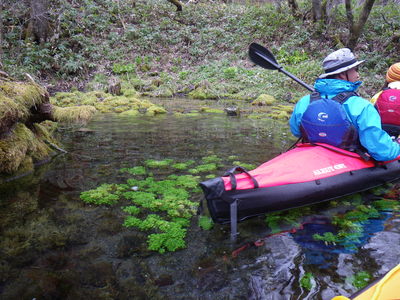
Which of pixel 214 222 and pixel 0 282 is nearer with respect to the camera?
pixel 0 282

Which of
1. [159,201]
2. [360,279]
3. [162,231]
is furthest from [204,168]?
[360,279]

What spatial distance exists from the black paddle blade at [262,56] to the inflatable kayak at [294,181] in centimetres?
215

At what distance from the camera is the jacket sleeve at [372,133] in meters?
3.51

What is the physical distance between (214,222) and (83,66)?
13.7m

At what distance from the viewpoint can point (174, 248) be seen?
280 centimetres

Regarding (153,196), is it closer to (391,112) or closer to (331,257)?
(331,257)

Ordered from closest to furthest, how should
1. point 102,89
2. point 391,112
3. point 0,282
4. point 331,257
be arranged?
point 0,282
point 331,257
point 391,112
point 102,89

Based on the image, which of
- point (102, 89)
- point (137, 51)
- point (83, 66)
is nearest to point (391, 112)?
point (102, 89)

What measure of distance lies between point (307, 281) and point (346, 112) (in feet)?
6.78

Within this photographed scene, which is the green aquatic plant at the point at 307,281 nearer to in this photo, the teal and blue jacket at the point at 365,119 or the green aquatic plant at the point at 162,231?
the green aquatic plant at the point at 162,231

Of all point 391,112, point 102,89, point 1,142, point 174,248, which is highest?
point 391,112

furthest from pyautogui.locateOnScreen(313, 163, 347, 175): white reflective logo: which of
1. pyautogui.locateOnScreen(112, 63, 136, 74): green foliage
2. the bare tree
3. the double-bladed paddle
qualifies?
pyautogui.locateOnScreen(112, 63, 136, 74): green foliage

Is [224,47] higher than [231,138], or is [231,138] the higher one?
[224,47]

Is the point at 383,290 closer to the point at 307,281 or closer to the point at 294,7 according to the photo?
the point at 307,281
